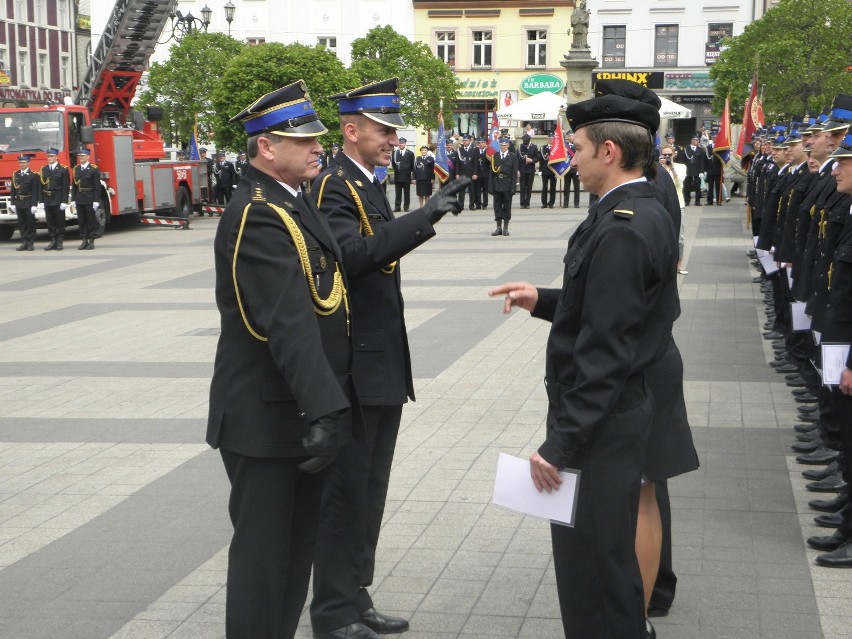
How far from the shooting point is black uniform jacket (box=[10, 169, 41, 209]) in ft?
74.1

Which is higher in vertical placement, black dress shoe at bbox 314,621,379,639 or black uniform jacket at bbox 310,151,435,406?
black uniform jacket at bbox 310,151,435,406

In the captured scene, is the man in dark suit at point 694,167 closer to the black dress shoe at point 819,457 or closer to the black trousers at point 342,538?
the black dress shoe at point 819,457

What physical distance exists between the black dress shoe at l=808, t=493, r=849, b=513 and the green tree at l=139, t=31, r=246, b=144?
39.0 metres

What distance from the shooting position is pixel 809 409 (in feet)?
26.1

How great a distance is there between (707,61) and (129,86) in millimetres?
39913

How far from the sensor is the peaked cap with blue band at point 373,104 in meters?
4.44

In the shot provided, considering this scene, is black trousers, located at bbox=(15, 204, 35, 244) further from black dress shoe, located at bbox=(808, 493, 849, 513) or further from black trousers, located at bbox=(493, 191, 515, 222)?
black dress shoe, located at bbox=(808, 493, 849, 513)

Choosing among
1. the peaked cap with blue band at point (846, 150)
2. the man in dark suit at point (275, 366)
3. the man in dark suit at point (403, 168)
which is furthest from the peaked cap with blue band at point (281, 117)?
the man in dark suit at point (403, 168)

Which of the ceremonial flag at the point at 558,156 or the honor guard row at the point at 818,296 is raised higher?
the ceremonial flag at the point at 558,156

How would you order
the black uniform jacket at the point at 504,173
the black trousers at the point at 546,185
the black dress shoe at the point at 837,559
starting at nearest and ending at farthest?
the black dress shoe at the point at 837,559
the black uniform jacket at the point at 504,173
the black trousers at the point at 546,185

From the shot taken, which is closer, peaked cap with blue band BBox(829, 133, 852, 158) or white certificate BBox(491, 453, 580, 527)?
white certificate BBox(491, 453, 580, 527)

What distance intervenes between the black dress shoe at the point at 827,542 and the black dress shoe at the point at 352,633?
2.18m

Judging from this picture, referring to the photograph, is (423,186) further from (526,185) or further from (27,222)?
(27,222)

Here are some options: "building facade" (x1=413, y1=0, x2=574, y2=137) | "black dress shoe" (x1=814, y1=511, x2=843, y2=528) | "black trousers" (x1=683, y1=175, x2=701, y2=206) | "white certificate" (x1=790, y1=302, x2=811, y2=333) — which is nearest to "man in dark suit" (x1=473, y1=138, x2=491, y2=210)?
"black trousers" (x1=683, y1=175, x2=701, y2=206)
